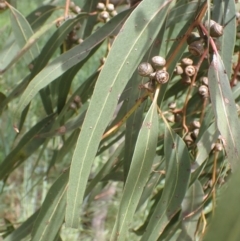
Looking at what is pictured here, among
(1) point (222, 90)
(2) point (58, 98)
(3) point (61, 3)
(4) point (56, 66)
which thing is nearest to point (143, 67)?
(1) point (222, 90)

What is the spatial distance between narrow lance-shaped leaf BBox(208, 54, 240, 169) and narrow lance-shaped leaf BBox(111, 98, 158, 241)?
0.12m

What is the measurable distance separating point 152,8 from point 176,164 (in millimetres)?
319

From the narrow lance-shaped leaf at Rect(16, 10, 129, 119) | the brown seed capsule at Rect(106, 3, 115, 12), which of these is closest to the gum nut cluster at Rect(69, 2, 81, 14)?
the brown seed capsule at Rect(106, 3, 115, 12)

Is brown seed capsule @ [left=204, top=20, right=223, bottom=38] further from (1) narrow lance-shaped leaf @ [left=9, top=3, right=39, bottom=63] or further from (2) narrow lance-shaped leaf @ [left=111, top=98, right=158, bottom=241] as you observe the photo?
(1) narrow lance-shaped leaf @ [left=9, top=3, right=39, bottom=63]

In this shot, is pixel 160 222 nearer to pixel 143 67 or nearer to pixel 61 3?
pixel 143 67

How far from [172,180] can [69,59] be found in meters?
0.34

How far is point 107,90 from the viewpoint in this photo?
1039 mm

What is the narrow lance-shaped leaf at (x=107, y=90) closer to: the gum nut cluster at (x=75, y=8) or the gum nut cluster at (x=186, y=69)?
the gum nut cluster at (x=186, y=69)

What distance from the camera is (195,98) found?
1.56 meters

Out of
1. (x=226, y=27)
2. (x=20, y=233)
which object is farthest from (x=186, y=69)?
(x=20, y=233)

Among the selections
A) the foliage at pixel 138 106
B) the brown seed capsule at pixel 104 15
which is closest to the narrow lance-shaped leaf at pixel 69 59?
the foliage at pixel 138 106

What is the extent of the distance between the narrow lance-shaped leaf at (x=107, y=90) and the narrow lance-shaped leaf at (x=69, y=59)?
0.61 ft

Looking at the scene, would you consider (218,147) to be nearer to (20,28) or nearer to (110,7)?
(110,7)

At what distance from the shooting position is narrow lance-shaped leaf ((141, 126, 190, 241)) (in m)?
1.17
